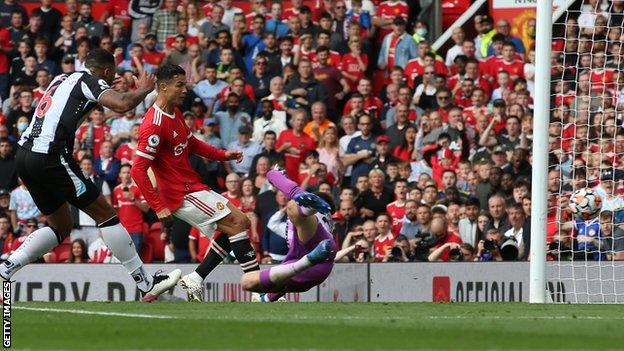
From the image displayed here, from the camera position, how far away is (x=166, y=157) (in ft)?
45.3

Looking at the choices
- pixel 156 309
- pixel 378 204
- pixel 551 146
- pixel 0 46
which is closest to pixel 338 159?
pixel 378 204

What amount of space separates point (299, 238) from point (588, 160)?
5.21 m

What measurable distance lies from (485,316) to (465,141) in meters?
8.23

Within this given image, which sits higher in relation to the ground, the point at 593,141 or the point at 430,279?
the point at 593,141

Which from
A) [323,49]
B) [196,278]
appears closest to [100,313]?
[196,278]

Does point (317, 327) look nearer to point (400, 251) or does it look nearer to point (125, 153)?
point (400, 251)

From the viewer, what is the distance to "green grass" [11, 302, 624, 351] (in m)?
9.50

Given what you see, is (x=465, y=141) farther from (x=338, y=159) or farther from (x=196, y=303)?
(x=196, y=303)

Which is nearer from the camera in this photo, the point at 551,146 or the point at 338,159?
the point at 551,146

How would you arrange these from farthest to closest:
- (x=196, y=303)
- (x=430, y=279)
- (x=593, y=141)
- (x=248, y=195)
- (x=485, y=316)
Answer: (x=248, y=195), (x=593, y=141), (x=430, y=279), (x=196, y=303), (x=485, y=316)

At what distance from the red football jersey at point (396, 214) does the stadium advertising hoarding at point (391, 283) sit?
157 centimetres

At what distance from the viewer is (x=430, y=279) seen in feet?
54.8

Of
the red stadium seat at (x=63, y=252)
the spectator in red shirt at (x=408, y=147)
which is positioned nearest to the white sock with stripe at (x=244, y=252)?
the red stadium seat at (x=63, y=252)

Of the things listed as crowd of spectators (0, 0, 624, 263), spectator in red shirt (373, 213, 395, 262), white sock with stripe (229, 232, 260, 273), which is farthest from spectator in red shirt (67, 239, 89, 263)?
white sock with stripe (229, 232, 260, 273)
